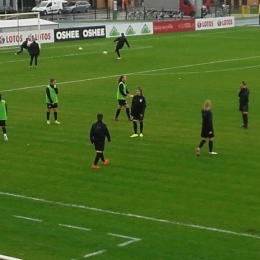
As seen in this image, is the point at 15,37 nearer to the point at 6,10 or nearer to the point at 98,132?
the point at 6,10

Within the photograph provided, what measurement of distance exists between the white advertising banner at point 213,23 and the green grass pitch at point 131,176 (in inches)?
1358

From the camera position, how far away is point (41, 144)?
27594 mm

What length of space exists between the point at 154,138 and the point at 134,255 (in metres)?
12.3

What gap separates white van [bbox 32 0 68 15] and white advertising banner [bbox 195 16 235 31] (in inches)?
1135

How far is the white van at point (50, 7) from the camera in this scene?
10287 cm

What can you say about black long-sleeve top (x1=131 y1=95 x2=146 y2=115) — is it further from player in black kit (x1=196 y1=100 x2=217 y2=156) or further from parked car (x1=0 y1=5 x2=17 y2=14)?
parked car (x1=0 y1=5 x2=17 y2=14)

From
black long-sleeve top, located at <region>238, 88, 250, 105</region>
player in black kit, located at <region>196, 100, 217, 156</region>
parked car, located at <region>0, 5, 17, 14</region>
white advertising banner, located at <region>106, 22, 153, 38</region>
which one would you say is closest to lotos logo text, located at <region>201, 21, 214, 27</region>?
white advertising banner, located at <region>106, 22, 153, 38</region>

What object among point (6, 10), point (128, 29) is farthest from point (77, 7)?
point (128, 29)

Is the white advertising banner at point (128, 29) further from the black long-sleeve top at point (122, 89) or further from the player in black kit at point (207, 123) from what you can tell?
the player in black kit at point (207, 123)

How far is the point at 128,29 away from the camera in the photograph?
71.6 metres

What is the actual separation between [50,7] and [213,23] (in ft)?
100

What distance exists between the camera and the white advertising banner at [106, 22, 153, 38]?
230 feet

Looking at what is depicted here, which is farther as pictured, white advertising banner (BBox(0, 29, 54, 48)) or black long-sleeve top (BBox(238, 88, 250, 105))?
white advertising banner (BBox(0, 29, 54, 48))

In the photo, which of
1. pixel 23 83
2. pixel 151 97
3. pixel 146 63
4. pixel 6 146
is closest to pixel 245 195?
pixel 6 146
